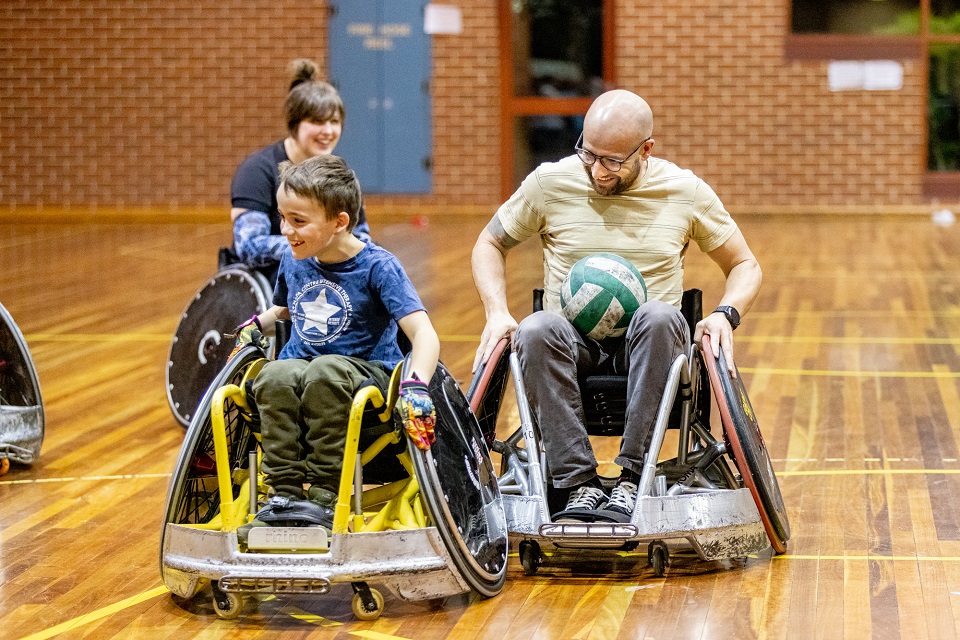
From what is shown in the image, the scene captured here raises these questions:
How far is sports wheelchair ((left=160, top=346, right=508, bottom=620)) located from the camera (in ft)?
10.0

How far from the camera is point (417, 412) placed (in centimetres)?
304

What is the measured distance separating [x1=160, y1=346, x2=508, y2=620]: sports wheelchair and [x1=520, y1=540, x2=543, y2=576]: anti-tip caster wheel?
12cm

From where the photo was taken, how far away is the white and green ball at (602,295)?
3.58 m

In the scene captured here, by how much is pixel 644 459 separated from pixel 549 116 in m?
10.5

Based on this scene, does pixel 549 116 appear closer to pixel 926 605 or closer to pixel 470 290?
pixel 470 290

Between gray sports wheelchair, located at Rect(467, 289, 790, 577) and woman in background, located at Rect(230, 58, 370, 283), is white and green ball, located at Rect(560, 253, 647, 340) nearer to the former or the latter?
gray sports wheelchair, located at Rect(467, 289, 790, 577)

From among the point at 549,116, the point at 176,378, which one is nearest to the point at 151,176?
the point at 549,116

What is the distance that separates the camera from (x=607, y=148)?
11.8ft

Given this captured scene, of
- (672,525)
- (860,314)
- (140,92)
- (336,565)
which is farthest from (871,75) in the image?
(336,565)

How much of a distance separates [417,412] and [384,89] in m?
10.9

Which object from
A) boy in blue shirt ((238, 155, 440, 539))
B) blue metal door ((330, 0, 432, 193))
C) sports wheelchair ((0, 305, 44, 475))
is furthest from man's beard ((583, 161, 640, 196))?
blue metal door ((330, 0, 432, 193))

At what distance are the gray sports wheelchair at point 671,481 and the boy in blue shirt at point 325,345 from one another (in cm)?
42

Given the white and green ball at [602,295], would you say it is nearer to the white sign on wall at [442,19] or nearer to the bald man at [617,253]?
the bald man at [617,253]

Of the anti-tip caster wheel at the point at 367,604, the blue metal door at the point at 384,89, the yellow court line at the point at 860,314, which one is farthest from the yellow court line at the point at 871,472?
the blue metal door at the point at 384,89
